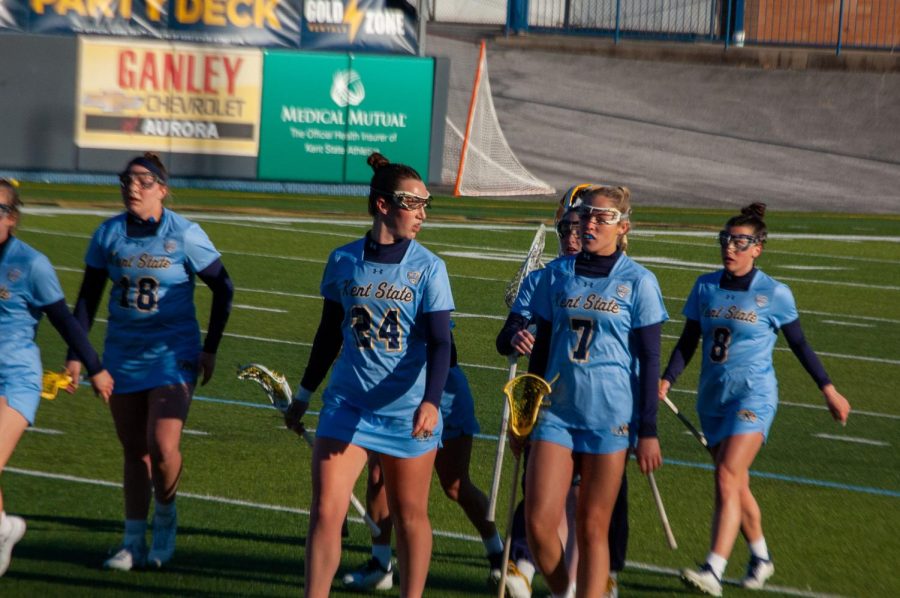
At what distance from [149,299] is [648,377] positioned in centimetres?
243

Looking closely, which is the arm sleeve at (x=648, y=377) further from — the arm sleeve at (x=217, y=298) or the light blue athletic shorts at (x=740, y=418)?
the arm sleeve at (x=217, y=298)

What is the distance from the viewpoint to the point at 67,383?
22.3 feet

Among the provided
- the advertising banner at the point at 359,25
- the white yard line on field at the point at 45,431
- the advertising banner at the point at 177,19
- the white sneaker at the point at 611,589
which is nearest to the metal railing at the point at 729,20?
the advertising banner at the point at 359,25

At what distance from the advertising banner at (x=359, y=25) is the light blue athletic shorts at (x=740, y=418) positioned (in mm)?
23282

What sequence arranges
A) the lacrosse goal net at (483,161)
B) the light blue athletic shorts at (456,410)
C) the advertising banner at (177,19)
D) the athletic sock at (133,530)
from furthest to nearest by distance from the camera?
the lacrosse goal net at (483,161) → the advertising banner at (177,19) → the athletic sock at (133,530) → the light blue athletic shorts at (456,410)

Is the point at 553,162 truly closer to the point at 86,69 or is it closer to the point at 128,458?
the point at 86,69

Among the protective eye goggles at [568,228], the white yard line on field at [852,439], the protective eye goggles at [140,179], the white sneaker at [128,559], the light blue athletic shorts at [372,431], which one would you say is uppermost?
the protective eye goggles at [140,179]

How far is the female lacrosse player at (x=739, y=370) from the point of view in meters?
7.10

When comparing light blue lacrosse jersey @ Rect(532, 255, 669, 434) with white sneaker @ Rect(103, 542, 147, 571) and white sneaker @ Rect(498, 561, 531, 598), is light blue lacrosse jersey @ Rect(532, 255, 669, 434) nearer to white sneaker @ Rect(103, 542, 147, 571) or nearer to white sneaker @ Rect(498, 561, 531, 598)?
white sneaker @ Rect(498, 561, 531, 598)

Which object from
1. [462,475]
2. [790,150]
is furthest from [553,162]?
[462,475]

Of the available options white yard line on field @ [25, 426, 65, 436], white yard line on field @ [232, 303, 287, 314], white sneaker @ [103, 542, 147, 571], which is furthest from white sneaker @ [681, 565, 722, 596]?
white yard line on field @ [232, 303, 287, 314]

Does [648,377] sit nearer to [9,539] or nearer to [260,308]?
[9,539]

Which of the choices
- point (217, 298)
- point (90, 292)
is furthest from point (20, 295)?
point (217, 298)

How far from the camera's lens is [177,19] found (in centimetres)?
2928
